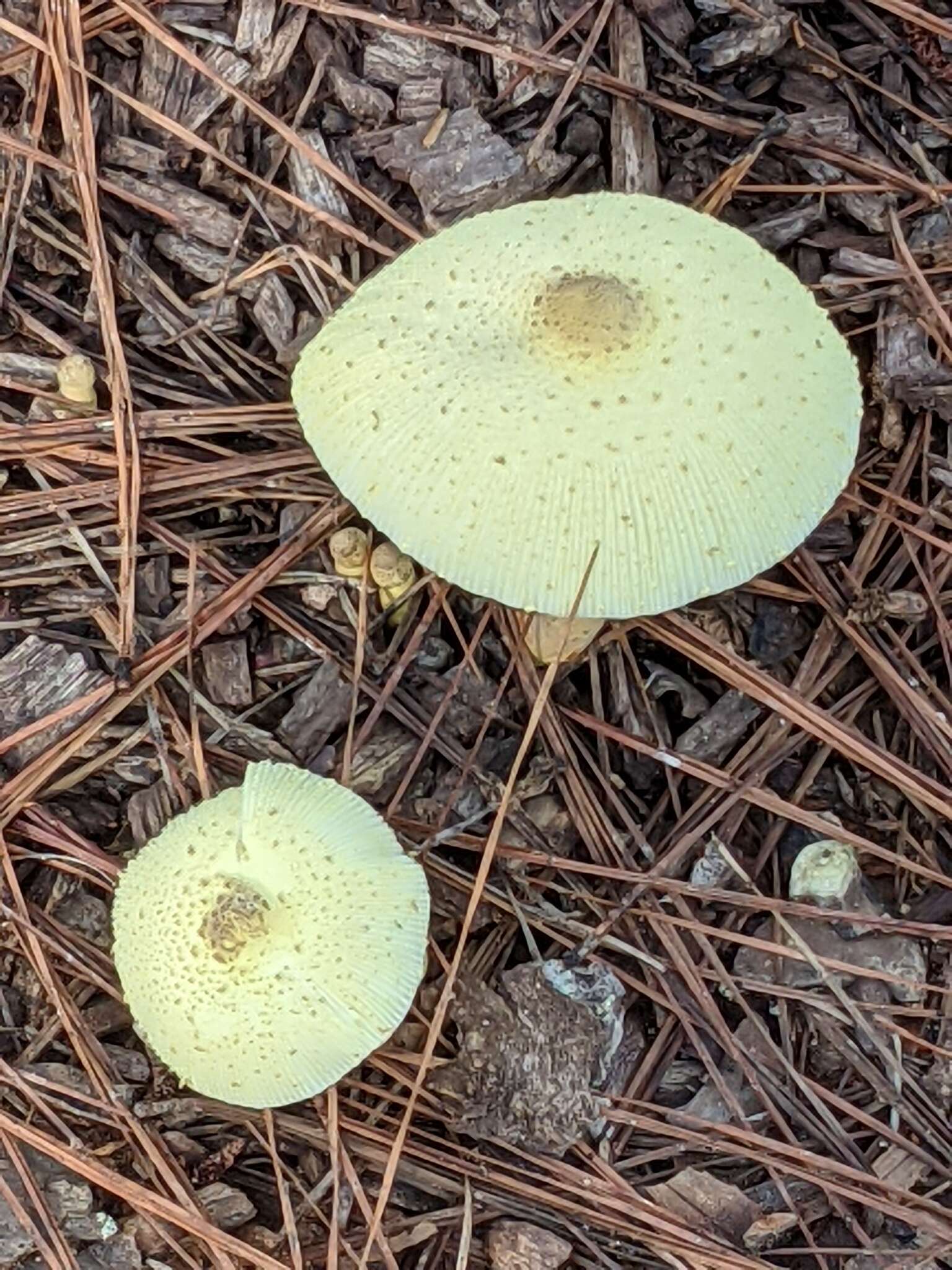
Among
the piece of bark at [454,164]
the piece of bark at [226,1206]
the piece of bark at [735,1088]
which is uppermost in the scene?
the piece of bark at [454,164]

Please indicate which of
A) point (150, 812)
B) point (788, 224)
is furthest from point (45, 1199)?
point (788, 224)

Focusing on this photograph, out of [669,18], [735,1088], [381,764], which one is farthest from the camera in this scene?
[669,18]

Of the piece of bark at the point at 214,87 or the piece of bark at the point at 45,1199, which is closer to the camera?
the piece of bark at the point at 45,1199

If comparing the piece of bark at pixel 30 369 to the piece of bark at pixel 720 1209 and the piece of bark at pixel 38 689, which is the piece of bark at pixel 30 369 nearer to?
the piece of bark at pixel 38 689

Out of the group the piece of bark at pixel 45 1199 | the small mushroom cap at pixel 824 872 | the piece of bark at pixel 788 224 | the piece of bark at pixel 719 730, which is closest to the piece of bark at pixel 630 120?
the piece of bark at pixel 788 224

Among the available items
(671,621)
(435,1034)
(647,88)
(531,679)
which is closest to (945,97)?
(647,88)

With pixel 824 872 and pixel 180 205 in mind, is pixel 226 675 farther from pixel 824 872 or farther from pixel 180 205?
pixel 824 872

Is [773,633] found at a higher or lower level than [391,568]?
lower
